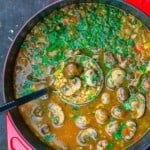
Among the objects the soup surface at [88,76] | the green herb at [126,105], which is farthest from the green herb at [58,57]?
the green herb at [126,105]

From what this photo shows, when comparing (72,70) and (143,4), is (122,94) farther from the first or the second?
(143,4)

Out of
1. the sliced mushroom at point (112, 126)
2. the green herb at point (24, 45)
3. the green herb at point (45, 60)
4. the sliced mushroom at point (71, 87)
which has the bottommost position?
the sliced mushroom at point (112, 126)

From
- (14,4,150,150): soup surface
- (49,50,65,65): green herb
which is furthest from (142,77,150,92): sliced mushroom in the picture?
(49,50,65,65): green herb

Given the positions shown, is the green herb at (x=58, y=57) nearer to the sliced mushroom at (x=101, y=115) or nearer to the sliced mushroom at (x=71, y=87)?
the sliced mushroom at (x=71, y=87)

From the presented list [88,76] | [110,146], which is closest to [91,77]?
[88,76]

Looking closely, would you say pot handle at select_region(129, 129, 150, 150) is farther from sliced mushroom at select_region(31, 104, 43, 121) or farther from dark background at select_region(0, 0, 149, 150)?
dark background at select_region(0, 0, 149, 150)

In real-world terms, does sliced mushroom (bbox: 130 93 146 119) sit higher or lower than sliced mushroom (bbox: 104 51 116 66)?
lower
